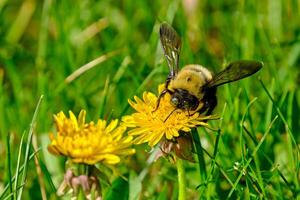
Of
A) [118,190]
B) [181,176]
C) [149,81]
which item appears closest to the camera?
[181,176]

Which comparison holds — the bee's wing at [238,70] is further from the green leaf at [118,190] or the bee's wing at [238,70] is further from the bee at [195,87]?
the green leaf at [118,190]

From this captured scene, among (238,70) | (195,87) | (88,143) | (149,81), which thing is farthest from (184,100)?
(149,81)

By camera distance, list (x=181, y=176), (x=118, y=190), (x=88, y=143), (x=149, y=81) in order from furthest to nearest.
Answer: (x=149, y=81) < (x=118, y=190) < (x=181, y=176) < (x=88, y=143)

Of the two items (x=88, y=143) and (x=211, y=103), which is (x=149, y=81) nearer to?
(x=211, y=103)

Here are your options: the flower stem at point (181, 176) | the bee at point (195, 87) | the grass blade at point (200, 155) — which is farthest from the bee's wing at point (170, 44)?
the flower stem at point (181, 176)

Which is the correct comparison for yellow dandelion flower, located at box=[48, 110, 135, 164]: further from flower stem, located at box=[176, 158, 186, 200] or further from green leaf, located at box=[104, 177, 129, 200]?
green leaf, located at box=[104, 177, 129, 200]

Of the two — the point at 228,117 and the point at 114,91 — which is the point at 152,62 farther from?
the point at 228,117
